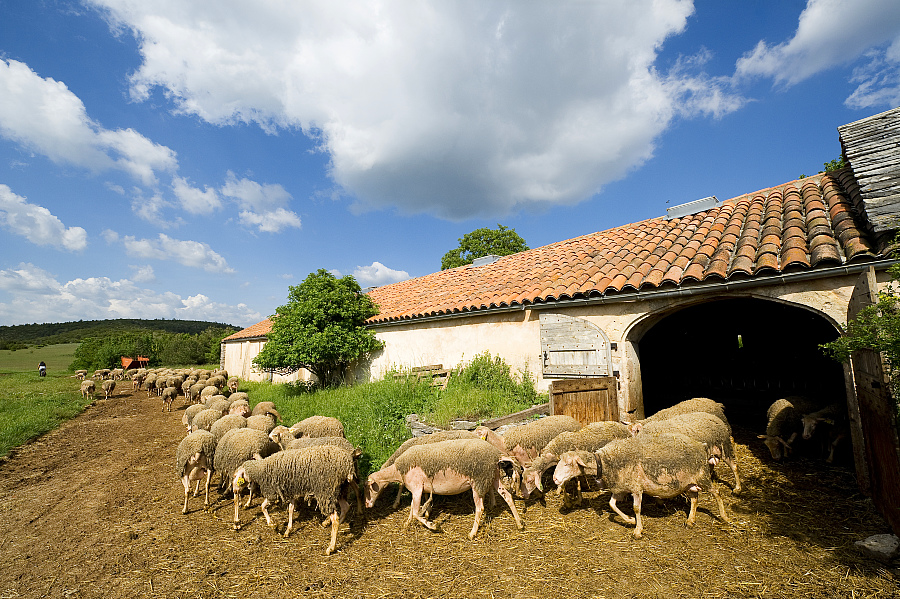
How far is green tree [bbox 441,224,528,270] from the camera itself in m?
31.0

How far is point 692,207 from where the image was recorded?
37.1ft

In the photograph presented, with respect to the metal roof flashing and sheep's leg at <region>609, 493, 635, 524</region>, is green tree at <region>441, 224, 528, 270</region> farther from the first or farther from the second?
sheep's leg at <region>609, 493, 635, 524</region>

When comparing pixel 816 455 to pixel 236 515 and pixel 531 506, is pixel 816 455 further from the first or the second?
pixel 236 515

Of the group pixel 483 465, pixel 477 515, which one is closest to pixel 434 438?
pixel 483 465

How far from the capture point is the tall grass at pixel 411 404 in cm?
740

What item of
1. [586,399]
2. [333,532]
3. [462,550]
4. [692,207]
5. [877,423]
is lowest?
[462,550]

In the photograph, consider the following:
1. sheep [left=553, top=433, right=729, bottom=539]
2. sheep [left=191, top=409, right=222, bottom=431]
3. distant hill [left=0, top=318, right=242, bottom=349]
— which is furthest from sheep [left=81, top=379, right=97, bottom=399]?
distant hill [left=0, top=318, right=242, bottom=349]

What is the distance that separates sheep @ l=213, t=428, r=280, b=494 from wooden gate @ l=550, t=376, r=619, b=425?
478cm

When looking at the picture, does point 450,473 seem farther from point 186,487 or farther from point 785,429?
point 785,429

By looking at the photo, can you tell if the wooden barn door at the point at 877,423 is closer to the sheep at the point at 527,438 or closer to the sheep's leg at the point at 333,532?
the sheep at the point at 527,438

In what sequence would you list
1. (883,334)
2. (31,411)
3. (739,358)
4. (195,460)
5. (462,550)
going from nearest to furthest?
(883,334), (462,550), (195,460), (739,358), (31,411)

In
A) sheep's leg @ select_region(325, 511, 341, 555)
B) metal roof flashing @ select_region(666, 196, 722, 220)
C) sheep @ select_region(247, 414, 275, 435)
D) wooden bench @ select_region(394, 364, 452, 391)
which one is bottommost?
sheep's leg @ select_region(325, 511, 341, 555)

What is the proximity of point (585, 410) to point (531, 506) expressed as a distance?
254 centimetres

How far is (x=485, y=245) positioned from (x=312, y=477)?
28.1 meters
